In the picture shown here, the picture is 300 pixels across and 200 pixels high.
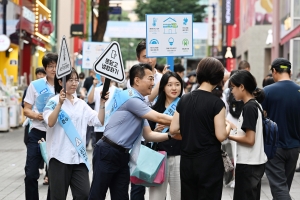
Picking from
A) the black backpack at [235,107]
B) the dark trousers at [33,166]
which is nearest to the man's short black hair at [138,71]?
the dark trousers at [33,166]

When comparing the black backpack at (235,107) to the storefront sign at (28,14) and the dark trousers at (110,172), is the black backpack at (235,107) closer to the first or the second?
the dark trousers at (110,172)

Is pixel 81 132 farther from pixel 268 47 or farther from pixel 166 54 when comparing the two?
pixel 268 47

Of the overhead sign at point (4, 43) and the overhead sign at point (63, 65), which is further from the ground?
the overhead sign at point (4, 43)

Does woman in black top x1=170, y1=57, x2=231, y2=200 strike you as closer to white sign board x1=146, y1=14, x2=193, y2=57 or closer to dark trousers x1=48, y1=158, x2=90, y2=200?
dark trousers x1=48, y1=158, x2=90, y2=200

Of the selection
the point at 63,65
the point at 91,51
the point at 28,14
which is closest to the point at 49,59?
the point at 63,65

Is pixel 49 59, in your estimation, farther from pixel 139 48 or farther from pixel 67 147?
pixel 67 147

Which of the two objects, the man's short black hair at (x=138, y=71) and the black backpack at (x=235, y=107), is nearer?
the man's short black hair at (x=138, y=71)

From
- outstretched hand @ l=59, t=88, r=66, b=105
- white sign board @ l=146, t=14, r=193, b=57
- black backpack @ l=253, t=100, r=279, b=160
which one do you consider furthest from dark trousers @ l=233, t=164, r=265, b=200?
white sign board @ l=146, t=14, r=193, b=57

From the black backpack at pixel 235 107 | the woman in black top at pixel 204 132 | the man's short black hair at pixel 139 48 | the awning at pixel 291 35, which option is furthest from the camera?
the awning at pixel 291 35

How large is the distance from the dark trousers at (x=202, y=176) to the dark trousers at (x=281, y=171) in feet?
6.40

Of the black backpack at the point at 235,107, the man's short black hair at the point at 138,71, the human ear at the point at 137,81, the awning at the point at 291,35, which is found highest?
the awning at the point at 291,35

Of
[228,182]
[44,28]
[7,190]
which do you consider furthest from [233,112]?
[44,28]

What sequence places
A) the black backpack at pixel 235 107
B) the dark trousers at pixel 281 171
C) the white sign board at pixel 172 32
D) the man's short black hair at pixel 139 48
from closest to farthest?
the dark trousers at pixel 281 171
the man's short black hair at pixel 139 48
the white sign board at pixel 172 32
the black backpack at pixel 235 107

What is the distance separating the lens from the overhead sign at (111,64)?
7492mm
